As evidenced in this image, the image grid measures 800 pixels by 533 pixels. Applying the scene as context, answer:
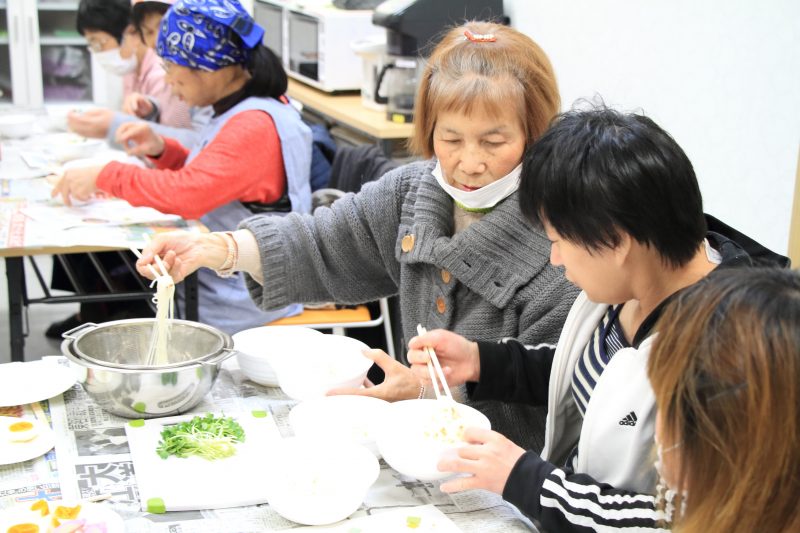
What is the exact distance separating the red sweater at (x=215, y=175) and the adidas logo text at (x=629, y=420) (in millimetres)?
1740

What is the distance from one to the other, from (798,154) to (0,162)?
279cm

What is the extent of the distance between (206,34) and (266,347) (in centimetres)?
130

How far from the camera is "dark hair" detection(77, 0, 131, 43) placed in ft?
13.5

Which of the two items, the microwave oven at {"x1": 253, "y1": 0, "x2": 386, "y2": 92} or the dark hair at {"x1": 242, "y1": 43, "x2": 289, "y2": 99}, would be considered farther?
the microwave oven at {"x1": 253, "y1": 0, "x2": 386, "y2": 92}

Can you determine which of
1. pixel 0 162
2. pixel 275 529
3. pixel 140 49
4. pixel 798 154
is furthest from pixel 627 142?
pixel 140 49

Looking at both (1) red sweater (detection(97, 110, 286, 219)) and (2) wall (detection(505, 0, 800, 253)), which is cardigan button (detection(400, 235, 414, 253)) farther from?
(1) red sweater (detection(97, 110, 286, 219))

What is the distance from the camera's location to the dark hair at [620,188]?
4.29ft

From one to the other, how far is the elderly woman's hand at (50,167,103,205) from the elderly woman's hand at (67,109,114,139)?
969 mm

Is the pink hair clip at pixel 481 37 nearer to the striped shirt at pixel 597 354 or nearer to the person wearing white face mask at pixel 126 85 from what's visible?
the striped shirt at pixel 597 354

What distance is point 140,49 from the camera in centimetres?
415

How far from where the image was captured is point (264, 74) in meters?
2.86

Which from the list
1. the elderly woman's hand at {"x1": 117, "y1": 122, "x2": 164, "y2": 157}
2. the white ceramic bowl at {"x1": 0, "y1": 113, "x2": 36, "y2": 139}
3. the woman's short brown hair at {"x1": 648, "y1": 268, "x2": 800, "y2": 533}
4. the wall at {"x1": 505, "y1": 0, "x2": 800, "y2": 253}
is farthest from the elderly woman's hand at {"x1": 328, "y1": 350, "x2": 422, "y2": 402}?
the white ceramic bowl at {"x1": 0, "y1": 113, "x2": 36, "y2": 139}

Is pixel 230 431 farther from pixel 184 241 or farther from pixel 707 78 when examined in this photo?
pixel 707 78

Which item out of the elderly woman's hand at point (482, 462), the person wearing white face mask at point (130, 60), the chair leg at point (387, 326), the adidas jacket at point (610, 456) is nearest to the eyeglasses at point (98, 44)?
→ the person wearing white face mask at point (130, 60)
